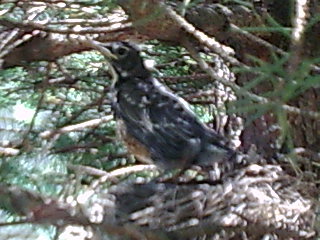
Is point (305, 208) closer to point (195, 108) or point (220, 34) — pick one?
point (220, 34)

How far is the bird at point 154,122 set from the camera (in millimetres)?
1671

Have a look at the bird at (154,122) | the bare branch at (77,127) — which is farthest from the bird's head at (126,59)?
the bare branch at (77,127)

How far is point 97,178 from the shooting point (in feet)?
5.08

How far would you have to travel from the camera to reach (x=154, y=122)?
183cm

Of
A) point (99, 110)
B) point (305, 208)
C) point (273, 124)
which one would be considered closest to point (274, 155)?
point (273, 124)

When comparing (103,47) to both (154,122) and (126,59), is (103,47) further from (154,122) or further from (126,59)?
(154,122)

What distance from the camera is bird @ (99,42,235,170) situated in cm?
167

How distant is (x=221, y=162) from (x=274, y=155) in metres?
0.12

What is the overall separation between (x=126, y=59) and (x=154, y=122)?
0.53 ft

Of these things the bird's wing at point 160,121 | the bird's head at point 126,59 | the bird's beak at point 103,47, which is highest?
the bird's beak at point 103,47

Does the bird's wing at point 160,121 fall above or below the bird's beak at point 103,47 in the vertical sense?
below

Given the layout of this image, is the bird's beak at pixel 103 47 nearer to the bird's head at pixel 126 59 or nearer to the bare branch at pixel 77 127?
the bird's head at pixel 126 59

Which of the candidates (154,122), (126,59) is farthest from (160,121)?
(126,59)

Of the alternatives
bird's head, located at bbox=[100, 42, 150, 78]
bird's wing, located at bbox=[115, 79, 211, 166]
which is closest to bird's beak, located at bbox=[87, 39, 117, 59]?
bird's head, located at bbox=[100, 42, 150, 78]
